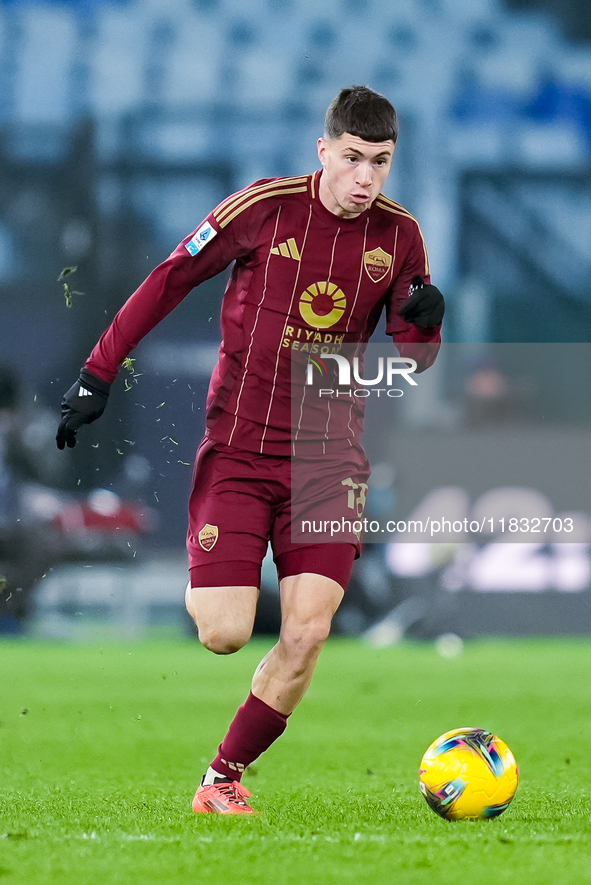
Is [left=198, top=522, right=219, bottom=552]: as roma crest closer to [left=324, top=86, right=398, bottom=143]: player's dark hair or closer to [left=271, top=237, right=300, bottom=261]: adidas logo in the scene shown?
[left=271, top=237, right=300, bottom=261]: adidas logo

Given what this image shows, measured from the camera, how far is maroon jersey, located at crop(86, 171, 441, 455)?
11.9ft

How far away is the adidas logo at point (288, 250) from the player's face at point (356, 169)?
0.18 meters

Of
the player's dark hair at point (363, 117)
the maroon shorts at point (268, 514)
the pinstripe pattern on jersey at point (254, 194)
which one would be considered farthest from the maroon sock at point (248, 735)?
the player's dark hair at point (363, 117)

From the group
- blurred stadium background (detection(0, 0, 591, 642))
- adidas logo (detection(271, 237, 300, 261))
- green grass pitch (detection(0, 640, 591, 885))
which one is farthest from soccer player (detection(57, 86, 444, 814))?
blurred stadium background (detection(0, 0, 591, 642))

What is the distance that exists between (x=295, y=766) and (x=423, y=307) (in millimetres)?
1934

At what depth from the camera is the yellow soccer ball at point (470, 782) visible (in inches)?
129

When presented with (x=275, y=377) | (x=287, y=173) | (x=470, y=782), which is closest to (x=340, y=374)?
(x=275, y=377)

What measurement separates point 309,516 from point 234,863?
3.71 feet

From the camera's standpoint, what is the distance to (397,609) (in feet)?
29.0

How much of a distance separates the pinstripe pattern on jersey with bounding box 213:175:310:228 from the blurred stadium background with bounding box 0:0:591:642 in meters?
3.80

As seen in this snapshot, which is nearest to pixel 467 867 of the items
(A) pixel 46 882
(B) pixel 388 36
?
(A) pixel 46 882

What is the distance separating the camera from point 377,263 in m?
3.65

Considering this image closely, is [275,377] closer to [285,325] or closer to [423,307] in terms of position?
[285,325]

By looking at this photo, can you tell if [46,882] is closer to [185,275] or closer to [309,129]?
[185,275]
